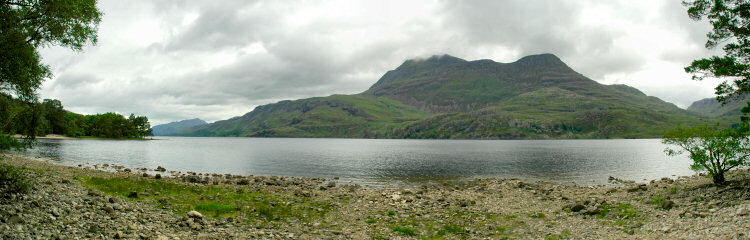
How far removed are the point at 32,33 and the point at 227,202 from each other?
15017 mm

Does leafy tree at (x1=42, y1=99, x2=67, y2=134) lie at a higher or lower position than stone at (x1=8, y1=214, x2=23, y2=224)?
higher

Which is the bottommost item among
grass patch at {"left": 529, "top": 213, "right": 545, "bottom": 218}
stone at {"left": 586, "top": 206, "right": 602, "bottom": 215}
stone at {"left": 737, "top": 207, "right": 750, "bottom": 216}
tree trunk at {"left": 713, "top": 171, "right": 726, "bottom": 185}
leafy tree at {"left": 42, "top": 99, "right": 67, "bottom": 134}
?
grass patch at {"left": 529, "top": 213, "right": 545, "bottom": 218}

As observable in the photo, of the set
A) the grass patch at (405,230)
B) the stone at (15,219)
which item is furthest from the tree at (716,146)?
the stone at (15,219)

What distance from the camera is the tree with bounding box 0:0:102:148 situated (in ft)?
53.0

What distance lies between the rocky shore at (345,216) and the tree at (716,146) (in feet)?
4.95

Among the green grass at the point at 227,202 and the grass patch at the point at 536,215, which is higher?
the green grass at the point at 227,202

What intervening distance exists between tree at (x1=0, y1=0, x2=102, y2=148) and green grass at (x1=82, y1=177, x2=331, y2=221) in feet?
32.0

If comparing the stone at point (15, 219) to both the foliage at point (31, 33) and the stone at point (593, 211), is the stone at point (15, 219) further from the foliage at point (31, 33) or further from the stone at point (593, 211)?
the stone at point (593, 211)

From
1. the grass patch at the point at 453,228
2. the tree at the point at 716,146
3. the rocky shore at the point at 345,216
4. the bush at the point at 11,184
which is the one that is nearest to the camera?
the rocky shore at the point at 345,216

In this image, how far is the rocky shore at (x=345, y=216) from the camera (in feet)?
51.5

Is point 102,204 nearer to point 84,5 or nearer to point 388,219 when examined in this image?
point 84,5

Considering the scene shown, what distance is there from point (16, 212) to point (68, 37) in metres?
9.15

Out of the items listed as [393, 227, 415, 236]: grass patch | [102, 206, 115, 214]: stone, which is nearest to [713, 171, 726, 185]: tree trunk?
[393, 227, 415, 236]: grass patch

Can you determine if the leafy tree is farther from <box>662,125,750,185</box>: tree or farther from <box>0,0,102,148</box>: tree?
<box>662,125,750,185</box>: tree
